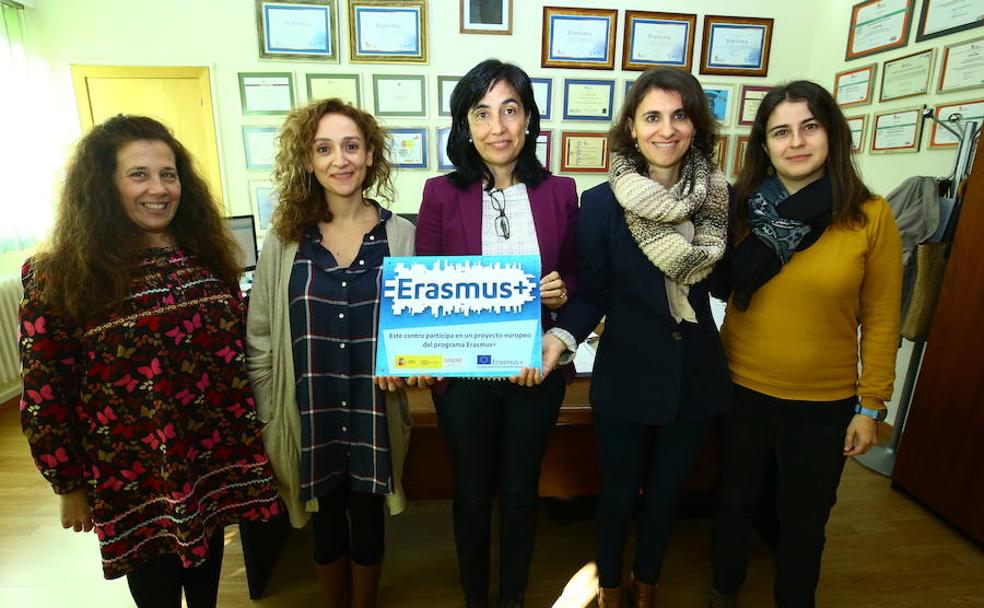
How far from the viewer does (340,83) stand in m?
3.40

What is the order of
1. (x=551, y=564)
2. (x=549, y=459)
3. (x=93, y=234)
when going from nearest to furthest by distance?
(x=93, y=234) → (x=549, y=459) → (x=551, y=564)

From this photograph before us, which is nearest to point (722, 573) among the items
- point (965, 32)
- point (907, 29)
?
point (965, 32)

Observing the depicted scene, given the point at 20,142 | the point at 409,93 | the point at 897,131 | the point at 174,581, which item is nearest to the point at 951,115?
the point at 897,131

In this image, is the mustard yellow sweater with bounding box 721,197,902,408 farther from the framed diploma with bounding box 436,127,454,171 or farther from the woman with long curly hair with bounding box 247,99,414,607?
the framed diploma with bounding box 436,127,454,171

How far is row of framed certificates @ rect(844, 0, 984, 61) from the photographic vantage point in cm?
245

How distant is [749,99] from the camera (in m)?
3.68

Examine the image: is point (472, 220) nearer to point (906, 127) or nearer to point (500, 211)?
point (500, 211)

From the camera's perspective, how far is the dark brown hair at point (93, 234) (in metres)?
1.00

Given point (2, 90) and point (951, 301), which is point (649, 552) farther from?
point (2, 90)

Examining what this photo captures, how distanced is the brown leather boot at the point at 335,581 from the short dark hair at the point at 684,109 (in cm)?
142

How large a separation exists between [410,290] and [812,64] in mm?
Result: 3919

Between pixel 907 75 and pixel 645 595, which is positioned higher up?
pixel 907 75

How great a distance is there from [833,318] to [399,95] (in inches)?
120

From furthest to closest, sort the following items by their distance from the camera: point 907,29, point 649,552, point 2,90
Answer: point 2,90 → point 907,29 → point 649,552
